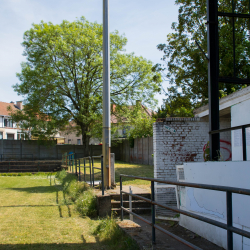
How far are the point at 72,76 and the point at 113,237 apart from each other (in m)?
21.4

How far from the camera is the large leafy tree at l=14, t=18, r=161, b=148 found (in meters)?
23.7

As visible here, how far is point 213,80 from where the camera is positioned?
18.2ft

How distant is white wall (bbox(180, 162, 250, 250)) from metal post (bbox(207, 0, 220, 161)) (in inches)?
29.3

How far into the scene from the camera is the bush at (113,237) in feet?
12.6

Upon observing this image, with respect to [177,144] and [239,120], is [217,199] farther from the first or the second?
[177,144]

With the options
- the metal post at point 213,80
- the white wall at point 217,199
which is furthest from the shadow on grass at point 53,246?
the metal post at point 213,80

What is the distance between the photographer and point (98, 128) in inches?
936

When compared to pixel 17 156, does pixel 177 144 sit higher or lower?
higher

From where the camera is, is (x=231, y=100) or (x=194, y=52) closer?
(x=231, y=100)

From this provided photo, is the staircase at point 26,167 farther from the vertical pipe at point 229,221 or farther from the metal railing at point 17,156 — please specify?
the vertical pipe at point 229,221

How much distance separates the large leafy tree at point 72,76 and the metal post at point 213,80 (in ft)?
57.3

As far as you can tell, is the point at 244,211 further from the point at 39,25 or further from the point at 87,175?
the point at 39,25

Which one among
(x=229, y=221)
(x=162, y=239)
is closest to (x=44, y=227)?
(x=162, y=239)

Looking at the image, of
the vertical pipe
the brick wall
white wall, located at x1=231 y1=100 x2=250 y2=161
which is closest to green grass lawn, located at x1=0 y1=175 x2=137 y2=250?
the vertical pipe
